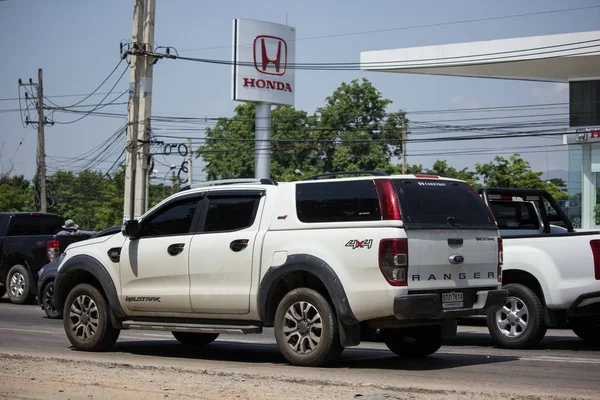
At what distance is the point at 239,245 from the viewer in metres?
10.1

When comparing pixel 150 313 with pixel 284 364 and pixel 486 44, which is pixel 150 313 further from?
pixel 486 44

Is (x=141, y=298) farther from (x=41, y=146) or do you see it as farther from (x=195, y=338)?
(x=41, y=146)

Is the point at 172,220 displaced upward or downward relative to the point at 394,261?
upward

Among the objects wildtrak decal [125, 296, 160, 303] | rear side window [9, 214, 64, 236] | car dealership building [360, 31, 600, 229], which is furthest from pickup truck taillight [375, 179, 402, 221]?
car dealership building [360, 31, 600, 229]

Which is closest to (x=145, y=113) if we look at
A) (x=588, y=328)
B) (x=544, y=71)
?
(x=588, y=328)

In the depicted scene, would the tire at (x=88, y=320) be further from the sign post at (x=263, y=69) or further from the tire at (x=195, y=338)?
the sign post at (x=263, y=69)

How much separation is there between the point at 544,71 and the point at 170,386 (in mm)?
Result: 41717

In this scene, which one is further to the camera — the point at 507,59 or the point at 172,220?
the point at 507,59

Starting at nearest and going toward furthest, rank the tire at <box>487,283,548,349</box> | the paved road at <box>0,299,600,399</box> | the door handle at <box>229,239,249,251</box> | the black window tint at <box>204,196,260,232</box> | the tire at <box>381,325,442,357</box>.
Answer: the paved road at <box>0,299,600,399</box> → the door handle at <box>229,239,249,251</box> → the black window tint at <box>204,196,260,232</box> → the tire at <box>381,325,442,357</box> → the tire at <box>487,283,548,349</box>

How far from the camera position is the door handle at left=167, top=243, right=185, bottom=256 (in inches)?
417

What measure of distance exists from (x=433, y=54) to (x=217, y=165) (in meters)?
46.5

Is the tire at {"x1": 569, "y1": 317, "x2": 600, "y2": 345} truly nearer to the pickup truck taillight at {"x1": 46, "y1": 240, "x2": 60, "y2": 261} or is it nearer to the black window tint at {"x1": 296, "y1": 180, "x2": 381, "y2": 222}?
the black window tint at {"x1": 296, "y1": 180, "x2": 381, "y2": 222}

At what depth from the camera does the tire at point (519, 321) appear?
38.5 feet

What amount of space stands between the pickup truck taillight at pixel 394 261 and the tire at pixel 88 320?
409 centimetres
